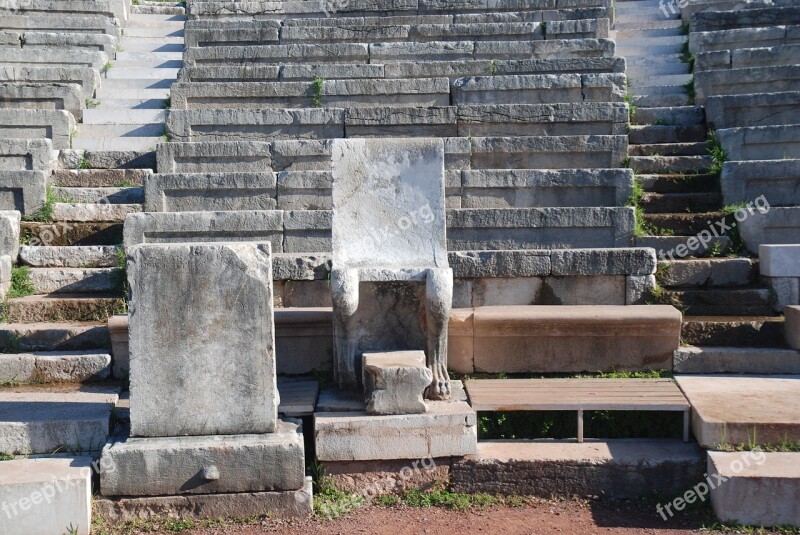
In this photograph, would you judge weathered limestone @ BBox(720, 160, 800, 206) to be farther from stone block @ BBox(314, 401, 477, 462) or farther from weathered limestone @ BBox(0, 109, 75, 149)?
weathered limestone @ BBox(0, 109, 75, 149)

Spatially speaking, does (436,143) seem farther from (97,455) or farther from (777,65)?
(777,65)

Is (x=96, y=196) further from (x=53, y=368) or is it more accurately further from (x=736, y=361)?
(x=736, y=361)

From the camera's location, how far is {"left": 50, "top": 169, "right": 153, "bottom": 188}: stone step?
7852 mm

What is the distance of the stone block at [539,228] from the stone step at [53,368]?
3.07 metres

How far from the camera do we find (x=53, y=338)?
556 cm

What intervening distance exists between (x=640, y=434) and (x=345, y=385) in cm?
184

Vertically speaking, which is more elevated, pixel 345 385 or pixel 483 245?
pixel 483 245

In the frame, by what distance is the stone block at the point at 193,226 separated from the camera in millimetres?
6531

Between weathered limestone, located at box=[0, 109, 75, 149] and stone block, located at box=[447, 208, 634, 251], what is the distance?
4.51 metres

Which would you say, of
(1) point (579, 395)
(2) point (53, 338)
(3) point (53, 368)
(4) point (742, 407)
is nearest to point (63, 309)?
(2) point (53, 338)

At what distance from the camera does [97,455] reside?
14.2 feet

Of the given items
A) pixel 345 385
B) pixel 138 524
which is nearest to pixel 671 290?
pixel 345 385

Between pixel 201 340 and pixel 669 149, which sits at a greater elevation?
pixel 669 149

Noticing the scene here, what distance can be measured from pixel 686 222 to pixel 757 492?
3.50 metres
